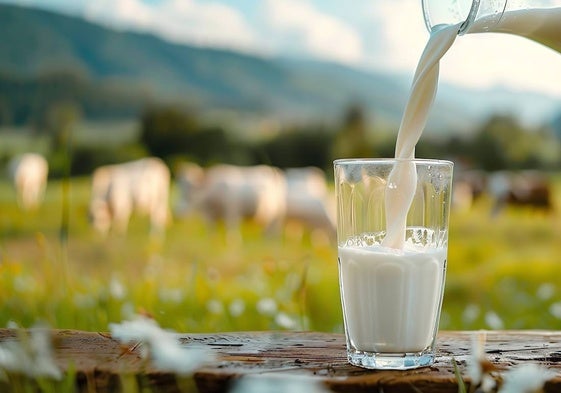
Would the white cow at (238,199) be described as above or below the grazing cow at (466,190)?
above

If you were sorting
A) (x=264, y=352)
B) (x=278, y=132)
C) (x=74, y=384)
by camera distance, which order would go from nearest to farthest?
(x=74, y=384) < (x=264, y=352) < (x=278, y=132)

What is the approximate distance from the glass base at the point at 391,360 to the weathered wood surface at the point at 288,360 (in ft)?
0.05

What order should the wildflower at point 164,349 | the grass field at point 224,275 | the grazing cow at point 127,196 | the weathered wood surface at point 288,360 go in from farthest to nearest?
the grazing cow at point 127,196 < the grass field at point 224,275 < the weathered wood surface at point 288,360 < the wildflower at point 164,349

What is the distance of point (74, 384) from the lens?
85 centimetres

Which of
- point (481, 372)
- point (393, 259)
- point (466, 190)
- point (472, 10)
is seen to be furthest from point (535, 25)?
point (466, 190)

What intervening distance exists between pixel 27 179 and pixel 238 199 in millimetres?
2055

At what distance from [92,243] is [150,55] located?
298 centimetres

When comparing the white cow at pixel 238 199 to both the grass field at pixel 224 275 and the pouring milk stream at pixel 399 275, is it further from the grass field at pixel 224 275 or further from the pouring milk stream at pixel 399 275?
the pouring milk stream at pixel 399 275

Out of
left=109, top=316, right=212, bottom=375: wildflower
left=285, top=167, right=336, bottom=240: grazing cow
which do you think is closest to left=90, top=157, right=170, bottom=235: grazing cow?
left=285, top=167, right=336, bottom=240: grazing cow

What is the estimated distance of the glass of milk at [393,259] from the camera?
92 cm

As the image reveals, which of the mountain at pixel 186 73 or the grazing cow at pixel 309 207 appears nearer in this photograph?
the grazing cow at pixel 309 207

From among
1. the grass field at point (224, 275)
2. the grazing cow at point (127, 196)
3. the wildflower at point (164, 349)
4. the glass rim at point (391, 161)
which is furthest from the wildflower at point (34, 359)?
the grazing cow at point (127, 196)

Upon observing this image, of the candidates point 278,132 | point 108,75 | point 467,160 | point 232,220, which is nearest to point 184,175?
point 232,220

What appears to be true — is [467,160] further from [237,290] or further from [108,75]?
[237,290]
